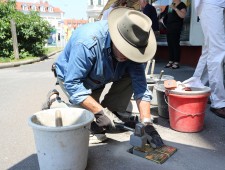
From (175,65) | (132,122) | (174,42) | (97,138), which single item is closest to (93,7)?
(174,42)

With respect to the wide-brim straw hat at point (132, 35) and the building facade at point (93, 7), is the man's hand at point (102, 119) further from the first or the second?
the building facade at point (93, 7)

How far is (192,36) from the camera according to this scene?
21.4 ft

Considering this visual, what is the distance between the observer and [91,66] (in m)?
2.51

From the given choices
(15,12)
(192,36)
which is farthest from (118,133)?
(15,12)

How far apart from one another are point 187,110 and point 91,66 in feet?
3.72

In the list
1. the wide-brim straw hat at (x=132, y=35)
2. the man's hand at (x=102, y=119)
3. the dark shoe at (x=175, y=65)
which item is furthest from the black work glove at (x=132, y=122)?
the dark shoe at (x=175, y=65)

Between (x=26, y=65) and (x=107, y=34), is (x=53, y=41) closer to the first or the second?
(x=26, y=65)

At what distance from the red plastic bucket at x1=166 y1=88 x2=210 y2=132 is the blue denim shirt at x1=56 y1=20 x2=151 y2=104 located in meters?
0.38

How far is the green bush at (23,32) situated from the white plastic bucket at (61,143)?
341 inches

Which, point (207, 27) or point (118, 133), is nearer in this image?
point (118, 133)

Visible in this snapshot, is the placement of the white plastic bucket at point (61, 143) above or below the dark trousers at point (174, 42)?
below

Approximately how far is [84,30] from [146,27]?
23.8 inches

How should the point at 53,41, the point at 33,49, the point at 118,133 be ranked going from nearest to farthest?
the point at 118,133 < the point at 33,49 < the point at 53,41

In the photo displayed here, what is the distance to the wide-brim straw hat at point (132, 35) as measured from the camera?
7.16 ft
